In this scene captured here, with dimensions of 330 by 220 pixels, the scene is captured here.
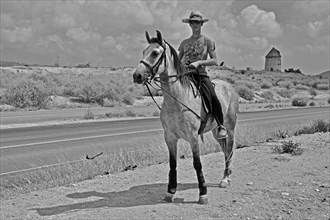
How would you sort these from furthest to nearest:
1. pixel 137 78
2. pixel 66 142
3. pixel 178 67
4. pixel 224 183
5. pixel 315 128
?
pixel 315 128
pixel 66 142
pixel 224 183
pixel 178 67
pixel 137 78

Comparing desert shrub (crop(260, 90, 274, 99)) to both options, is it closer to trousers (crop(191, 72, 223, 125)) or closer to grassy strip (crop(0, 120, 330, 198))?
grassy strip (crop(0, 120, 330, 198))

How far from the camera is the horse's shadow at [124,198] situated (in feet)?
21.4

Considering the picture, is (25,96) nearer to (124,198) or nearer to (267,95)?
(124,198)

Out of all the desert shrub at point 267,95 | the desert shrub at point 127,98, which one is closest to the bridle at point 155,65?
the desert shrub at point 127,98

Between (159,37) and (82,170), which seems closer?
(159,37)

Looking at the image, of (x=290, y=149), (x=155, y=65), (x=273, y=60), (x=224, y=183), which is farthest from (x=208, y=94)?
(x=273, y=60)

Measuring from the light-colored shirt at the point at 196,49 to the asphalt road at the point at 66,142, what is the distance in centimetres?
488

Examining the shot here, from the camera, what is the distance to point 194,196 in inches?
277

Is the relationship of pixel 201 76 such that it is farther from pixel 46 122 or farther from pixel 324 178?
pixel 46 122

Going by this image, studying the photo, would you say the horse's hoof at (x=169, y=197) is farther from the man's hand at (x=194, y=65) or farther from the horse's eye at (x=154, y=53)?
the horse's eye at (x=154, y=53)

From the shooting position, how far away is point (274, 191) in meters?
7.18

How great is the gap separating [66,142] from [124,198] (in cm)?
808

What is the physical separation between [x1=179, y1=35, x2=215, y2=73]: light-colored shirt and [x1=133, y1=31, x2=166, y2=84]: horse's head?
817 mm

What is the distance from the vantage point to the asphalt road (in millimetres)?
11523
